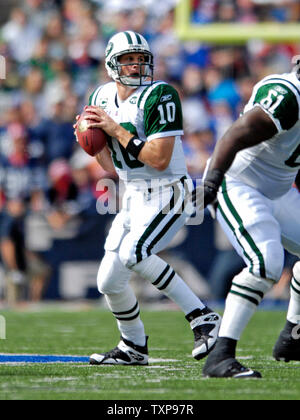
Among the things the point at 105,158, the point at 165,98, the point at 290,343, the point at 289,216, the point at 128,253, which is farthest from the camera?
the point at 105,158

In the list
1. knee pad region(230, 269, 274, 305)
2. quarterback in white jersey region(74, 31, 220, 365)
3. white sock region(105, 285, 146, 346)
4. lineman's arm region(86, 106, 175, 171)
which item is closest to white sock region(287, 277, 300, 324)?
quarterback in white jersey region(74, 31, 220, 365)

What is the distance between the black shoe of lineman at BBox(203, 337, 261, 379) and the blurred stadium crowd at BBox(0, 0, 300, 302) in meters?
5.24

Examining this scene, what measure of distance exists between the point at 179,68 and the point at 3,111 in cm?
236

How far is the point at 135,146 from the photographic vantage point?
449 centimetres

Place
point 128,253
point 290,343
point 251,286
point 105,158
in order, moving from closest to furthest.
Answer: point 251,286 < point 128,253 < point 290,343 < point 105,158

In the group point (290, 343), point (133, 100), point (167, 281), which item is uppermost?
point (133, 100)

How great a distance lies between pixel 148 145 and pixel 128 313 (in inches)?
35.0

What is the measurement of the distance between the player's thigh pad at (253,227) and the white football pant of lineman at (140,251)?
0.46 m

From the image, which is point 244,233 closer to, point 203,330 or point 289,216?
point 289,216

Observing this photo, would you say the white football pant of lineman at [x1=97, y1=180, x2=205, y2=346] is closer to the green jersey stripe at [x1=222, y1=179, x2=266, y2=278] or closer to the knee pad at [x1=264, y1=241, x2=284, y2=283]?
the green jersey stripe at [x1=222, y1=179, x2=266, y2=278]

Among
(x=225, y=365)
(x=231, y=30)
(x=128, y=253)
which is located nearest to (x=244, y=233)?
(x=225, y=365)

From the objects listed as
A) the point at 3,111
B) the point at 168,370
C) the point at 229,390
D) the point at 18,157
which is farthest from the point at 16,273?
the point at 229,390

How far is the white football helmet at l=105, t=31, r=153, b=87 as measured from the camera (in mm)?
4715
